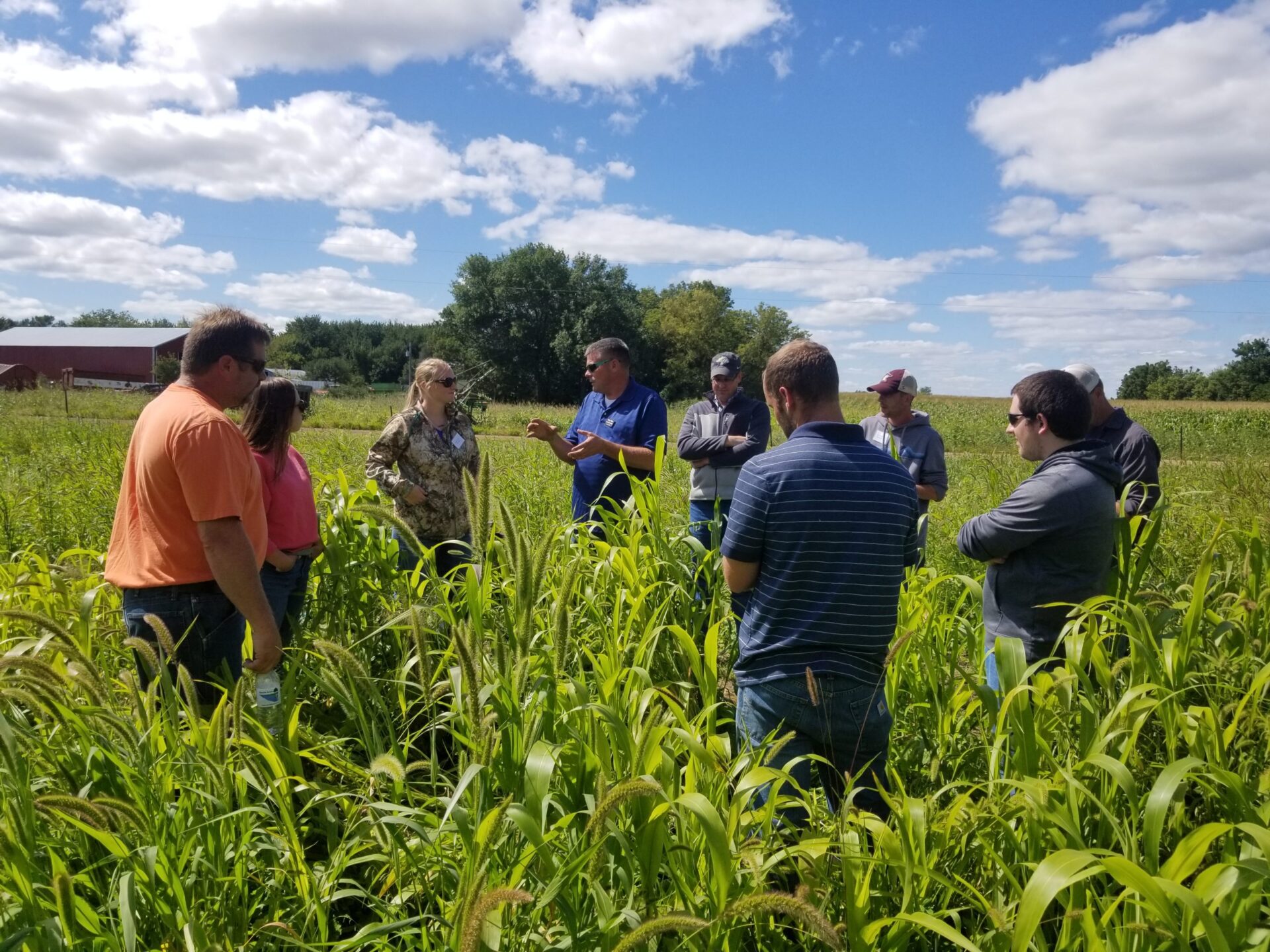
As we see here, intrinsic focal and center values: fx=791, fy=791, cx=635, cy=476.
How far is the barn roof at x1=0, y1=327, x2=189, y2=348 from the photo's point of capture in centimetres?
6347

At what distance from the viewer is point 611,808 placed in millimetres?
1333

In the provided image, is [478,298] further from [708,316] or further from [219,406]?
[219,406]

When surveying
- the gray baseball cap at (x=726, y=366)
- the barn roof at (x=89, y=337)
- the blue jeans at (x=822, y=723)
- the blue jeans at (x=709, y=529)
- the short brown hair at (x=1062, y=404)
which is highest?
the barn roof at (x=89, y=337)

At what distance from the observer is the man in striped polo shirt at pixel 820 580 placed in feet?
7.74

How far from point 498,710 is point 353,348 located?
99.0m

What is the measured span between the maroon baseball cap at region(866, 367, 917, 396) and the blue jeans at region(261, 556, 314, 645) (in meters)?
3.58

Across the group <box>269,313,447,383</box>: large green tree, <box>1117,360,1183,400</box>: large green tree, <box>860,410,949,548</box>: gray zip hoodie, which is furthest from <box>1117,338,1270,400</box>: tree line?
<box>269,313,447,383</box>: large green tree

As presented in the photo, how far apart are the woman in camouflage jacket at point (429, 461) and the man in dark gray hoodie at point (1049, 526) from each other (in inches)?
110

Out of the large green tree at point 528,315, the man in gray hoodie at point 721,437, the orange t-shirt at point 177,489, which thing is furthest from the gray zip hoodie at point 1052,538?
the large green tree at point 528,315

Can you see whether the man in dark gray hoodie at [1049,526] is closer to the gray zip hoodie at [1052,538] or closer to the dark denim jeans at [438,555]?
the gray zip hoodie at [1052,538]

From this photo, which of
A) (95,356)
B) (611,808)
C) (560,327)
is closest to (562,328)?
(560,327)

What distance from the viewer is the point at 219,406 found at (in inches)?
109

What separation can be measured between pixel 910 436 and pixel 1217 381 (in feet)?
217

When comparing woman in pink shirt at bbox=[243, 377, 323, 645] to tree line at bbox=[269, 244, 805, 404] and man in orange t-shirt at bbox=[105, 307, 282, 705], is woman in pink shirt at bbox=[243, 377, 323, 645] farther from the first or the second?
tree line at bbox=[269, 244, 805, 404]
